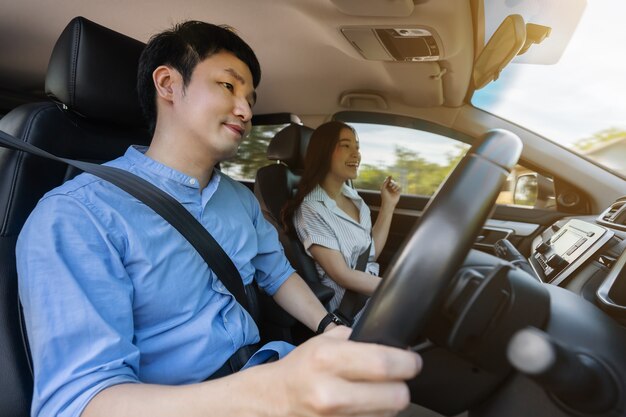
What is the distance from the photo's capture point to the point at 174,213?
3.26 feet

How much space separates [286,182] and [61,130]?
1212 millimetres

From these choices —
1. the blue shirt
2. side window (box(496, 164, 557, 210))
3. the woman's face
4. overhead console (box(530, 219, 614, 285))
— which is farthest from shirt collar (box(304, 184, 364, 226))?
side window (box(496, 164, 557, 210))

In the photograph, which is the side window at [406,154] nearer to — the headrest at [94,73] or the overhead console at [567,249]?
the overhead console at [567,249]

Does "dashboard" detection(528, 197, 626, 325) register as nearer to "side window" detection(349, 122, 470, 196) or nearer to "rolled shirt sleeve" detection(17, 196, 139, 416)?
"side window" detection(349, 122, 470, 196)

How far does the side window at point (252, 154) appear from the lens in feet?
9.23

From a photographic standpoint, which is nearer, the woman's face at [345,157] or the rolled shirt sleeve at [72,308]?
the rolled shirt sleeve at [72,308]

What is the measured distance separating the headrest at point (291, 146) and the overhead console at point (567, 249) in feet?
4.33

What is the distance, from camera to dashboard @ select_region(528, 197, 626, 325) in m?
1.06

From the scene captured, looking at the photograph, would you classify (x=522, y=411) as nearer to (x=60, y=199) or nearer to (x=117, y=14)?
(x=60, y=199)

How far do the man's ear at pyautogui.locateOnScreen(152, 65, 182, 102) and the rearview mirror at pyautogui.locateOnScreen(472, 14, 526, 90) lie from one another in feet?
4.13

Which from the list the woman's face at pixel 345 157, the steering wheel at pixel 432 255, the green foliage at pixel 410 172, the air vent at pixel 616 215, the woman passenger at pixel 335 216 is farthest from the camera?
the green foliage at pixel 410 172

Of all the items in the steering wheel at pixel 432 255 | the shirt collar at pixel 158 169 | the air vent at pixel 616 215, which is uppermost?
the steering wheel at pixel 432 255

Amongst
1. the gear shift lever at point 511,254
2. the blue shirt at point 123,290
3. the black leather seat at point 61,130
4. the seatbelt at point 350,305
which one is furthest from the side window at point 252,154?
the gear shift lever at point 511,254

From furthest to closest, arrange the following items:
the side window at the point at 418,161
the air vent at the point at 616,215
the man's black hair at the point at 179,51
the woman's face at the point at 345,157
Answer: the side window at the point at 418,161
the woman's face at the point at 345,157
the air vent at the point at 616,215
the man's black hair at the point at 179,51
